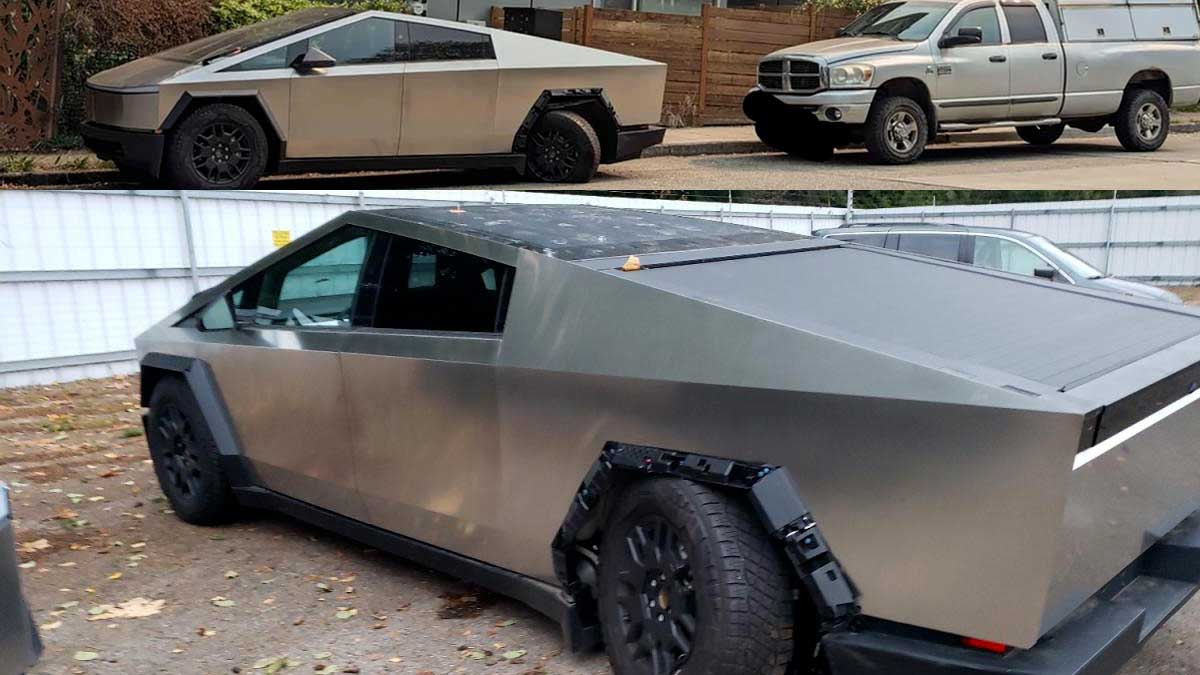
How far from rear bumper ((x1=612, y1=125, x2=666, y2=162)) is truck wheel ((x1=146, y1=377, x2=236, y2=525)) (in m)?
6.13

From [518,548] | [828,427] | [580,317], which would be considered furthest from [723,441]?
[518,548]

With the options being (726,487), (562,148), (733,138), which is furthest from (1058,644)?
(733,138)

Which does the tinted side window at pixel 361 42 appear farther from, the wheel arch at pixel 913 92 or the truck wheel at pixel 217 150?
the wheel arch at pixel 913 92

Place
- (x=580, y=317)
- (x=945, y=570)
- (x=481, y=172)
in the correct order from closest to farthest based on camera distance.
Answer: (x=945, y=570)
(x=580, y=317)
(x=481, y=172)

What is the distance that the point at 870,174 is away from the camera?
1214 cm

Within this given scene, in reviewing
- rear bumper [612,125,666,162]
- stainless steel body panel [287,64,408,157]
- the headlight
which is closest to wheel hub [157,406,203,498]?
stainless steel body panel [287,64,408,157]

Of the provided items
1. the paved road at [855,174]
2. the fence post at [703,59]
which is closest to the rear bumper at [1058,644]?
the paved road at [855,174]

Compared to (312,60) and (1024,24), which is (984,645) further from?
(1024,24)

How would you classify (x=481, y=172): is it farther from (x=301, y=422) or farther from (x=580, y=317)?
(x=580, y=317)

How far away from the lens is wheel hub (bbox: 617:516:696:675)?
335 cm

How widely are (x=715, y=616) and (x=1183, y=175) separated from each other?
11659 millimetres

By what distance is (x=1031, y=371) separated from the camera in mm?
3105

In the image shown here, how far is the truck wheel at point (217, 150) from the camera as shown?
28.7 ft

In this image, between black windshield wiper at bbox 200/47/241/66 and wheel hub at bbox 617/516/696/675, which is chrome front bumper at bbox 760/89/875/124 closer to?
black windshield wiper at bbox 200/47/241/66
